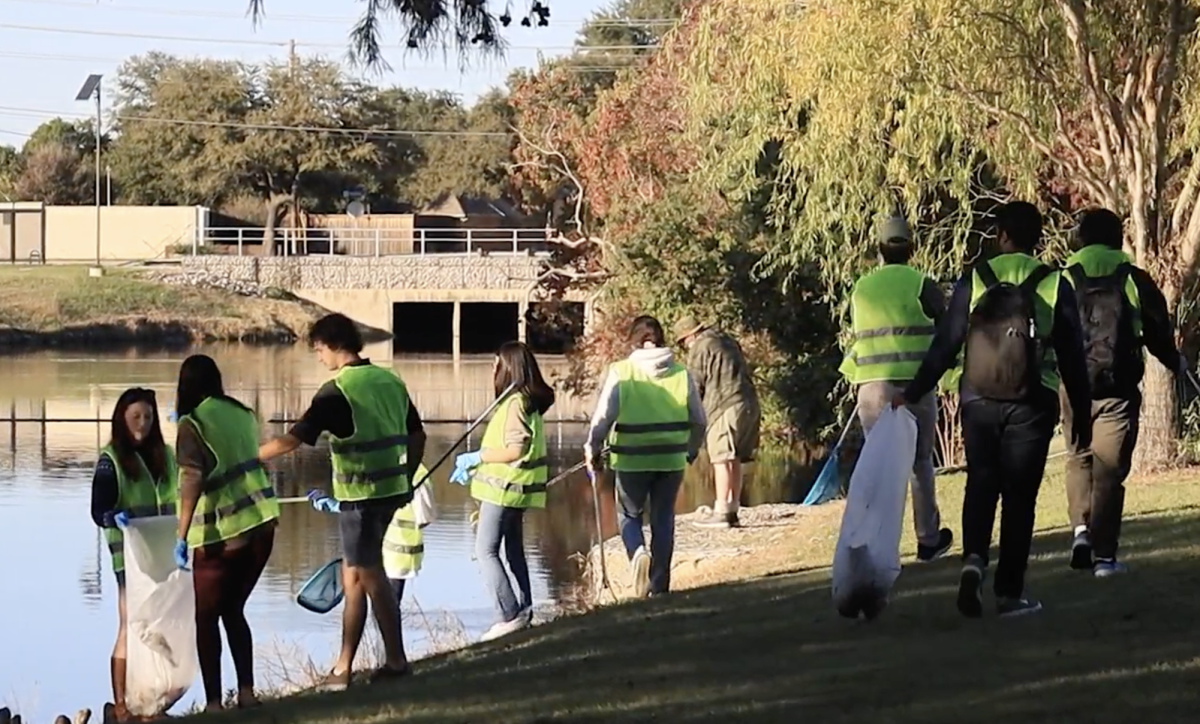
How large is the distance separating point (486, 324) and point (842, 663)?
206ft

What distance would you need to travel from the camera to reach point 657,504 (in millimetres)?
11953

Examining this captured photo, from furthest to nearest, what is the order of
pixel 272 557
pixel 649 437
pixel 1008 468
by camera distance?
pixel 272 557, pixel 649 437, pixel 1008 468

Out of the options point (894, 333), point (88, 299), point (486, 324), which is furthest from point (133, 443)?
point (486, 324)

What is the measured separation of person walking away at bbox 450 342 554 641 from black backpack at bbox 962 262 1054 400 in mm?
3386

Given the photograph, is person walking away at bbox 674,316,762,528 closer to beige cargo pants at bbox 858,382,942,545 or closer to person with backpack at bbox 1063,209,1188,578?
beige cargo pants at bbox 858,382,942,545

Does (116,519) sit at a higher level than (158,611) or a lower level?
higher

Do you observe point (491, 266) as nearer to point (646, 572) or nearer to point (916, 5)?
point (916, 5)

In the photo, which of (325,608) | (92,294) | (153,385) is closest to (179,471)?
(325,608)

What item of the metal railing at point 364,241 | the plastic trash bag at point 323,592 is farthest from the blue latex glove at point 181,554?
the metal railing at point 364,241

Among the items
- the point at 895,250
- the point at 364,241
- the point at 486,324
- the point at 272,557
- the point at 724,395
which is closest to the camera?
the point at 895,250

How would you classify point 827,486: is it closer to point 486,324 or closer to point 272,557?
point 272,557

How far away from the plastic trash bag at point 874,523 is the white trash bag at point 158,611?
10.2ft

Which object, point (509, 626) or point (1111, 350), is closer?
point (1111, 350)

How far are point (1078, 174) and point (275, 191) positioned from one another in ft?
213
